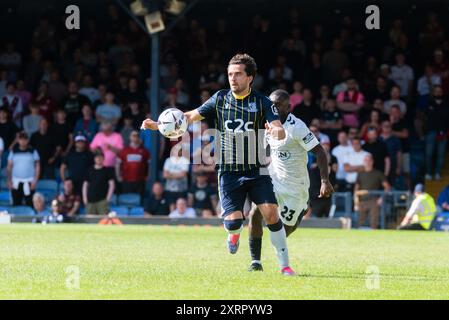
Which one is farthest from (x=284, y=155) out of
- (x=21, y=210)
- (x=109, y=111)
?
(x=109, y=111)

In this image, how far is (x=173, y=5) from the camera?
26.7m

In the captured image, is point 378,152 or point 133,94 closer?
point 378,152

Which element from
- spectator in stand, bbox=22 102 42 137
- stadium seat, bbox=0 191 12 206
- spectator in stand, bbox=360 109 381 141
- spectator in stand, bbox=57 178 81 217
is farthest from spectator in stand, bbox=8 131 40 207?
spectator in stand, bbox=360 109 381 141

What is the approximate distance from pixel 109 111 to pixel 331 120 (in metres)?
5.51

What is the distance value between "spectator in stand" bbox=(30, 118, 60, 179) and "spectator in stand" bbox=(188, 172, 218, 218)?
4002 millimetres

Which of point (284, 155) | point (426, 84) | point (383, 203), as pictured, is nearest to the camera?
point (284, 155)

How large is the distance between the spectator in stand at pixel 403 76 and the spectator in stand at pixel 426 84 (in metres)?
0.27

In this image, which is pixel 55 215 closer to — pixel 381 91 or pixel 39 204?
pixel 39 204

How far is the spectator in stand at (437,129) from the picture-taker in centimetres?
2683

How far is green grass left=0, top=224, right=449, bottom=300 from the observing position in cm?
1013

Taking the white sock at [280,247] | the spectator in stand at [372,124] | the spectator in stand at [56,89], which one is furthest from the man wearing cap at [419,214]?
the white sock at [280,247]

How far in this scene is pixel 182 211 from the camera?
2533 centimetres
